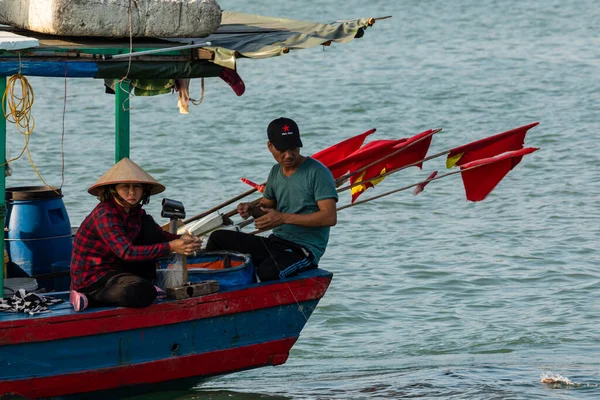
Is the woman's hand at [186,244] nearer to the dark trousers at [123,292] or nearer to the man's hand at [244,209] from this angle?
the dark trousers at [123,292]

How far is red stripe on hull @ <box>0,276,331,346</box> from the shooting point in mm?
6305

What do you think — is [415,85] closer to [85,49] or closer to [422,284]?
[422,284]

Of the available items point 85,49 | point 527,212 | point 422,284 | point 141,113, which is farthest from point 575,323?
point 141,113

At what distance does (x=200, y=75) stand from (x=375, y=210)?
7.36m

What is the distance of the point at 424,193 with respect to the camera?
1491cm

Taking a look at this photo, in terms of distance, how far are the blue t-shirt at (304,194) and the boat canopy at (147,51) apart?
783mm

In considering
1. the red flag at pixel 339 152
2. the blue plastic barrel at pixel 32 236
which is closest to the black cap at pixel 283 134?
the red flag at pixel 339 152

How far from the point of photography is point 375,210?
14.3m

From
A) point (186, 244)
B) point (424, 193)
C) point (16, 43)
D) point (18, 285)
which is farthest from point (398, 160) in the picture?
point (424, 193)

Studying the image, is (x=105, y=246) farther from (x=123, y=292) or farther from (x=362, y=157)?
(x=362, y=157)

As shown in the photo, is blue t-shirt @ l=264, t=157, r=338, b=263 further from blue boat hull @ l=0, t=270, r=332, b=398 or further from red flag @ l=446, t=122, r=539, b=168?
red flag @ l=446, t=122, r=539, b=168

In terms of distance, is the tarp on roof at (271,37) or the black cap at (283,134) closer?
the tarp on roof at (271,37)

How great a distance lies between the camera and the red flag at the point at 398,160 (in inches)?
328

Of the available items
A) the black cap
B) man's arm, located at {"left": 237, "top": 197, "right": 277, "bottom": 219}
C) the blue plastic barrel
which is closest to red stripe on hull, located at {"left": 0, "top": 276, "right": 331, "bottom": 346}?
man's arm, located at {"left": 237, "top": 197, "right": 277, "bottom": 219}
